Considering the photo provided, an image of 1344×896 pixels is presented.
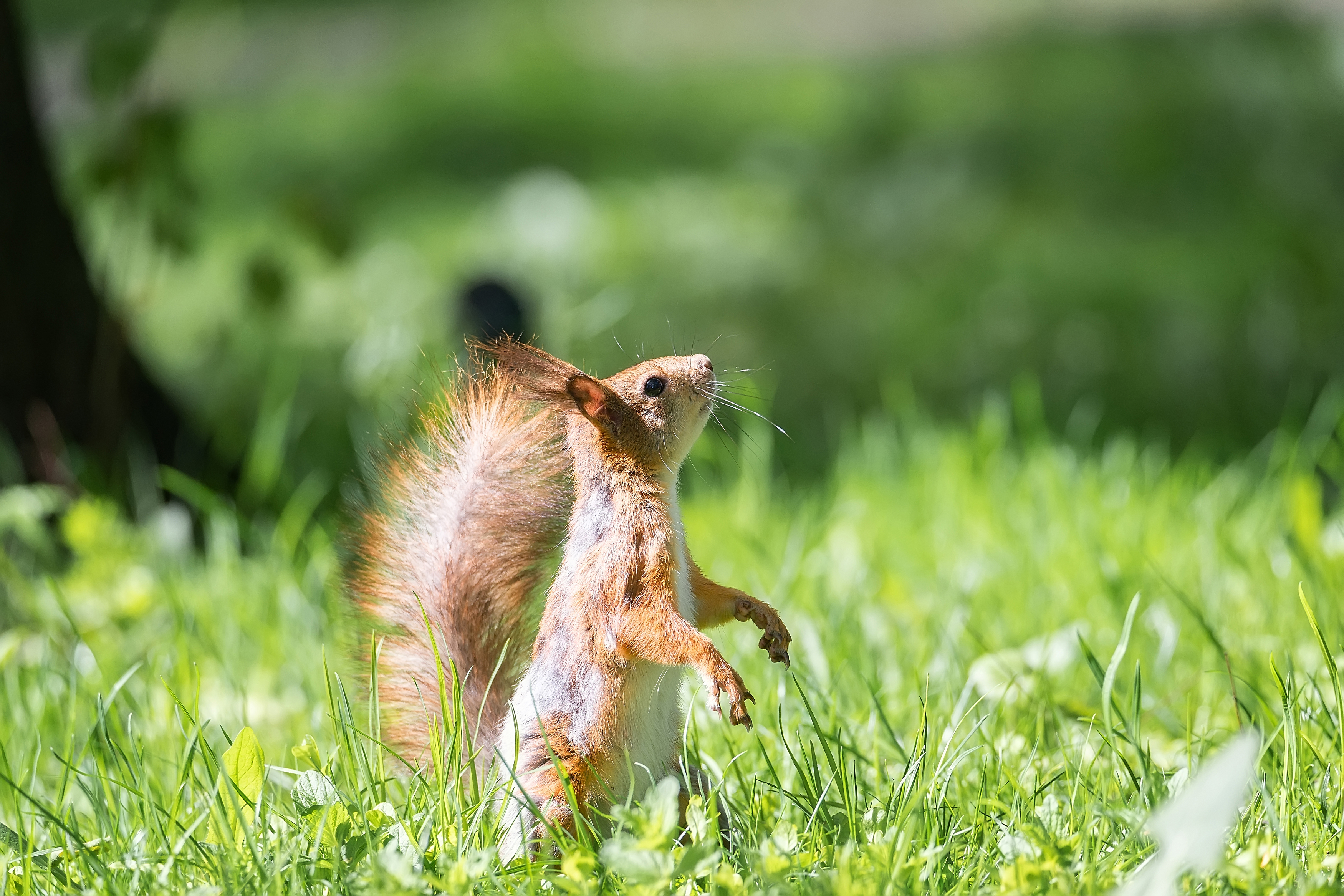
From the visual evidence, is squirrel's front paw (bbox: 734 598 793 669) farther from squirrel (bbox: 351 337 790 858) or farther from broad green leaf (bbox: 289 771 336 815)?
broad green leaf (bbox: 289 771 336 815)

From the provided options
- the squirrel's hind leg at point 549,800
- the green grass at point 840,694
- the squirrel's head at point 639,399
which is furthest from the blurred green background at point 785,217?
the squirrel's hind leg at point 549,800

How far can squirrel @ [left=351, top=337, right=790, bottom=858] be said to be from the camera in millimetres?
1584

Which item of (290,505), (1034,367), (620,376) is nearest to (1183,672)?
(620,376)

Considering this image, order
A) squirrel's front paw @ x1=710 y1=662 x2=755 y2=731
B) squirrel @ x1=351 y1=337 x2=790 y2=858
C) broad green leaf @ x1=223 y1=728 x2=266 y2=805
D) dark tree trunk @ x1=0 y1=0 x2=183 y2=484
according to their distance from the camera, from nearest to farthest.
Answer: squirrel's front paw @ x1=710 y1=662 x2=755 y2=731 → squirrel @ x1=351 y1=337 x2=790 y2=858 → broad green leaf @ x1=223 y1=728 x2=266 y2=805 → dark tree trunk @ x1=0 y1=0 x2=183 y2=484

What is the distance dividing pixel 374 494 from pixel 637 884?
0.72 metres

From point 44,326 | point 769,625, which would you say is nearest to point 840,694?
point 769,625

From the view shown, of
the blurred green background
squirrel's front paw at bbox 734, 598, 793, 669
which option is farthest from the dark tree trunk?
squirrel's front paw at bbox 734, 598, 793, 669

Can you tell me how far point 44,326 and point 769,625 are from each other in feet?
9.17

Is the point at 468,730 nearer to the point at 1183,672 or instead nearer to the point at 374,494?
the point at 374,494

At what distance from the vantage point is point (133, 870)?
1599mm

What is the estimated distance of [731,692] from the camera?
1.50 meters

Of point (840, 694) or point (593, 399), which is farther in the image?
point (840, 694)

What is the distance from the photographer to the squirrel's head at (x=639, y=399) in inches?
64.7

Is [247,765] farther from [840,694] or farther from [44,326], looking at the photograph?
[44,326]
